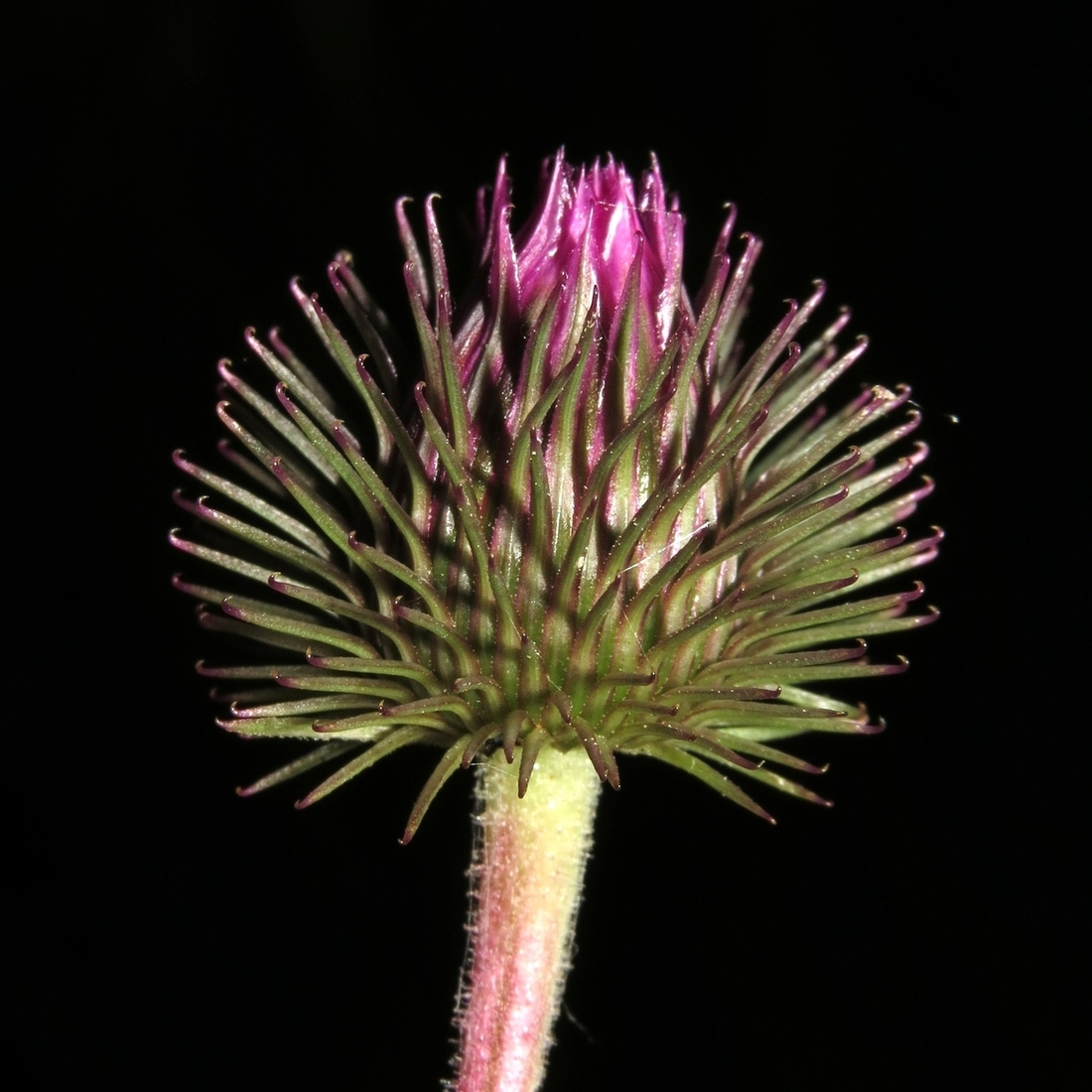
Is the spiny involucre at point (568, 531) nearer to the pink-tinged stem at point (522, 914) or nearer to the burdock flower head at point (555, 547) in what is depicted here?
the burdock flower head at point (555, 547)

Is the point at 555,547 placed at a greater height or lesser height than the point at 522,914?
greater

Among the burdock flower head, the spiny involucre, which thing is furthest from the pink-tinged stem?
the spiny involucre

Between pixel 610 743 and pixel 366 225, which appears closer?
pixel 610 743

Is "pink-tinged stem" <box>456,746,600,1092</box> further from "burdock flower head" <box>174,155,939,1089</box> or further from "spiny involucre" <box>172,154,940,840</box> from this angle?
"spiny involucre" <box>172,154,940,840</box>

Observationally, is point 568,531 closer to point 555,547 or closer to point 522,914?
A: point 555,547

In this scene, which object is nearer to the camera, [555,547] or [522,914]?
[555,547]

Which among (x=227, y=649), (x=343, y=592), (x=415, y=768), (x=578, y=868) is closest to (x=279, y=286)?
(x=227, y=649)

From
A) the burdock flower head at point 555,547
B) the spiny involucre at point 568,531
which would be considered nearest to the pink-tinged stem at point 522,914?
the burdock flower head at point 555,547

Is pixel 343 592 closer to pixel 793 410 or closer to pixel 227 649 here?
pixel 793 410

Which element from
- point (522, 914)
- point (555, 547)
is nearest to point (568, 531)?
point (555, 547)
